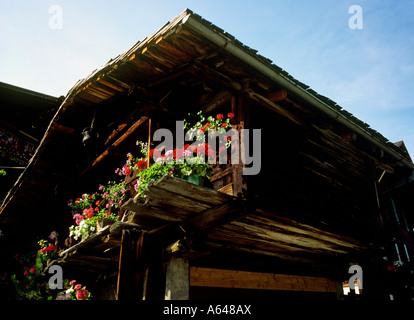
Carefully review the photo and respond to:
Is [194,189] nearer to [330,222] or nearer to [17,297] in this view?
[330,222]

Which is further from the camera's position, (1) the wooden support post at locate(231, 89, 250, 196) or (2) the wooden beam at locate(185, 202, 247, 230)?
(1) the wooden support post at locate(231, 89, 250, 196)

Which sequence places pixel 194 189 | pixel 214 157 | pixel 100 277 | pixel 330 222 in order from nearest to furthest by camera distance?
1. pixel 194 189
2. pixel 214 157
3. pixel 330 222
4. pixel 100 277

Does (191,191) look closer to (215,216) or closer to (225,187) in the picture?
(215,216)

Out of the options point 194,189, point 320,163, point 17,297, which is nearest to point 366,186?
point 320,163

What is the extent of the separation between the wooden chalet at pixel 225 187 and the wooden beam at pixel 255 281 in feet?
0.08

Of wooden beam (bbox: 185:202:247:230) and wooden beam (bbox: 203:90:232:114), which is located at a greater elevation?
wooden beam (bbox: 203:90:232:114)

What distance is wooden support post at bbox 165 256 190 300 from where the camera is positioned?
4.39 meters

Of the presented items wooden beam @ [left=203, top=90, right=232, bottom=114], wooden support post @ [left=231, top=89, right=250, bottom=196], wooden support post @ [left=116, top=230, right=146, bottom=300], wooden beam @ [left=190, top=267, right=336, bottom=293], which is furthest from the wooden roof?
wooden beam @ [left=203, top=90, right=232, bottom=114]

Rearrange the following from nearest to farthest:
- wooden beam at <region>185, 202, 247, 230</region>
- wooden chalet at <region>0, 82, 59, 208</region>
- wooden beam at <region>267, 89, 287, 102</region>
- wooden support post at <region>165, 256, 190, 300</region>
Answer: wooden beam at <region>185, 202, 247, 230</region>
wooden support post at <region>165, 256, 190, 300</region>
wooden beam at <region>267, 89, 287, 102</region>
wooden chalet at <region>0, 82, 59, 208</region>

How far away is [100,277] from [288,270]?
4053 millimetres

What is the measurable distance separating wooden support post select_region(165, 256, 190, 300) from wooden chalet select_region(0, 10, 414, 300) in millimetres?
19

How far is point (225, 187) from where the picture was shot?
4.32m

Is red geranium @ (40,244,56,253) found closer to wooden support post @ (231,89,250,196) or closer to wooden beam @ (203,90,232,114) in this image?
wooden beam @ (203,90,232,114)
